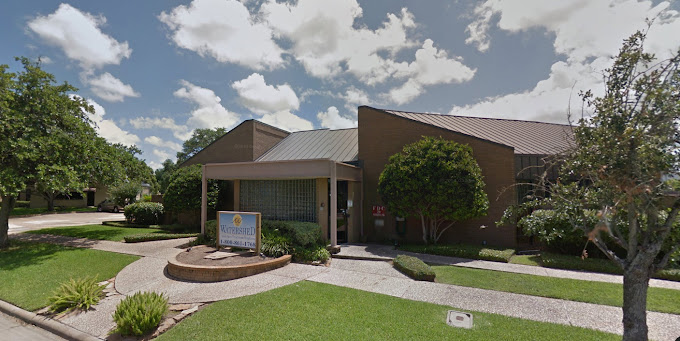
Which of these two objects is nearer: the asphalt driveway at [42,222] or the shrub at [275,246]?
the shrub at [275,246]

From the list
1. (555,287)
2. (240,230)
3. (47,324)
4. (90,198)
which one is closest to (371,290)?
(555,287)

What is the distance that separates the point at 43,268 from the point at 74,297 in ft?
15.0

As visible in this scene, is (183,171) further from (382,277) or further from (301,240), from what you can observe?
(382,277)

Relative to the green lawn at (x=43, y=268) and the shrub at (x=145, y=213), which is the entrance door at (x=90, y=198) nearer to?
the shrub at (x=145, y=213)

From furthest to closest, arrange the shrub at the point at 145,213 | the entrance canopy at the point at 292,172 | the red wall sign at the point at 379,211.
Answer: the shrub at the point at 145,213
the red wall sign at the point at 379,211
the entrance canopy at the point at 292,172

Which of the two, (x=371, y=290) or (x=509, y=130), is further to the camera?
(x=509, y=130)

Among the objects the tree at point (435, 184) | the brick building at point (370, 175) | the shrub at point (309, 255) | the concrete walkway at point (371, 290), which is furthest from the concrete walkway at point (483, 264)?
the tree at point (435, 184)

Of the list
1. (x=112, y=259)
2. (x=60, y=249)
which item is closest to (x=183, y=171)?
(x=60, y=249)

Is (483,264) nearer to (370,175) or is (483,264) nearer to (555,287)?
(555,287)

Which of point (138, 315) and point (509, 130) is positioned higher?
point (509, 130)

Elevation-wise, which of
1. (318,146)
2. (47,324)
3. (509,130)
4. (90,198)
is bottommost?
(47,324)

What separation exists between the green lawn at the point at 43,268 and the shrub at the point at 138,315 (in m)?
3.08

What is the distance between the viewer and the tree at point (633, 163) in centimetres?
340

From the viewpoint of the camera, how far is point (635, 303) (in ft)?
12.8
